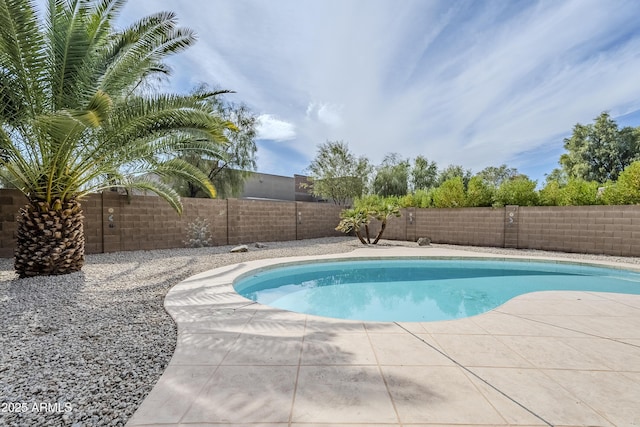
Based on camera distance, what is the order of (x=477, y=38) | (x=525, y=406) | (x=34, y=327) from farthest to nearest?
(x=477, y=38) < (x=34, y=327) < (x=525, y=406)

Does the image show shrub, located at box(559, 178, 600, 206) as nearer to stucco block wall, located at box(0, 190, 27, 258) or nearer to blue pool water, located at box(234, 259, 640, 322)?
blue pool water, located at box(234, 259, 640, 322)

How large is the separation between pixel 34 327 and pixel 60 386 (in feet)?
6.05

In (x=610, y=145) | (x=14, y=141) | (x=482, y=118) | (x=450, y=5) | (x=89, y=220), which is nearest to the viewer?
(x=14, y=141)

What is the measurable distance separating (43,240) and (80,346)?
427 centimetres

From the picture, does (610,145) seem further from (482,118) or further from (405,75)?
(405,75)

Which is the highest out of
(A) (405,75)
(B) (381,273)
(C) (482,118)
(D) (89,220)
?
(A) (405,75)

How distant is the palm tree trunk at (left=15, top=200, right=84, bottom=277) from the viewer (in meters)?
5.81

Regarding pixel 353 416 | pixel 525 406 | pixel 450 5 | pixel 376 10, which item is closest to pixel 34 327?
pixel 353 416

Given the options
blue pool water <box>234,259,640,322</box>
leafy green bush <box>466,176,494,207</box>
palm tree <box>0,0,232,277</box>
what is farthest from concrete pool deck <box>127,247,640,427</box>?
leafy green bush <box>466,176,494,207</box>

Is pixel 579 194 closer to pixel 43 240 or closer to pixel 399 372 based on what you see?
pixel 399 372

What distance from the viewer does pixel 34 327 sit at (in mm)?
3510

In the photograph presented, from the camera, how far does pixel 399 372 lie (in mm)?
2486

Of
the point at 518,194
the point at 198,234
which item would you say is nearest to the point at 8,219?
the point at 198,234

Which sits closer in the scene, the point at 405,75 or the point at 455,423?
the point at 455,423
